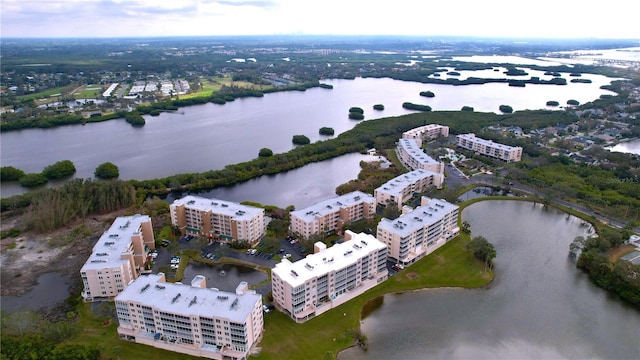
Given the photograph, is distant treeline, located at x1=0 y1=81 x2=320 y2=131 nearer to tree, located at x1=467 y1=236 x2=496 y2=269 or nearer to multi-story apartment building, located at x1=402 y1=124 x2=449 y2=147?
multi-story apartment building, located at x1=402 y1=124 x2=449 y2=147

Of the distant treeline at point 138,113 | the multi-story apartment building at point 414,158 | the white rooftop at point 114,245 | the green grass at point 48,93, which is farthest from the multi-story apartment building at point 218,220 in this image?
the green grass at point 48,93

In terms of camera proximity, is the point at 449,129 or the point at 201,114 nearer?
the point at 449,129

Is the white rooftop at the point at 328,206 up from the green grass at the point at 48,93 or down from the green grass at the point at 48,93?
down

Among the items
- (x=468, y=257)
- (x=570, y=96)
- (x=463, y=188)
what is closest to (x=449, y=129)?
(x=463, y=188)

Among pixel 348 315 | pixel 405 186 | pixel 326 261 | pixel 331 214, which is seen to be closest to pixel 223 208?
pixel 331 214

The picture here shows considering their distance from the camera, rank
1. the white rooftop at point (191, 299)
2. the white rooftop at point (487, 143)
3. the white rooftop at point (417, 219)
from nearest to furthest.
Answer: the white rooftop at point (191, 299)
the white rooftop at point (417, 219)
the white rooftop at point (487, 143)

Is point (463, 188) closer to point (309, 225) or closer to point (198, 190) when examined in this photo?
point (309, 225)

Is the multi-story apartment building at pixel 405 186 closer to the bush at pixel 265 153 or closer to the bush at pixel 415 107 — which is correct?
the bush at pixel 265 153
